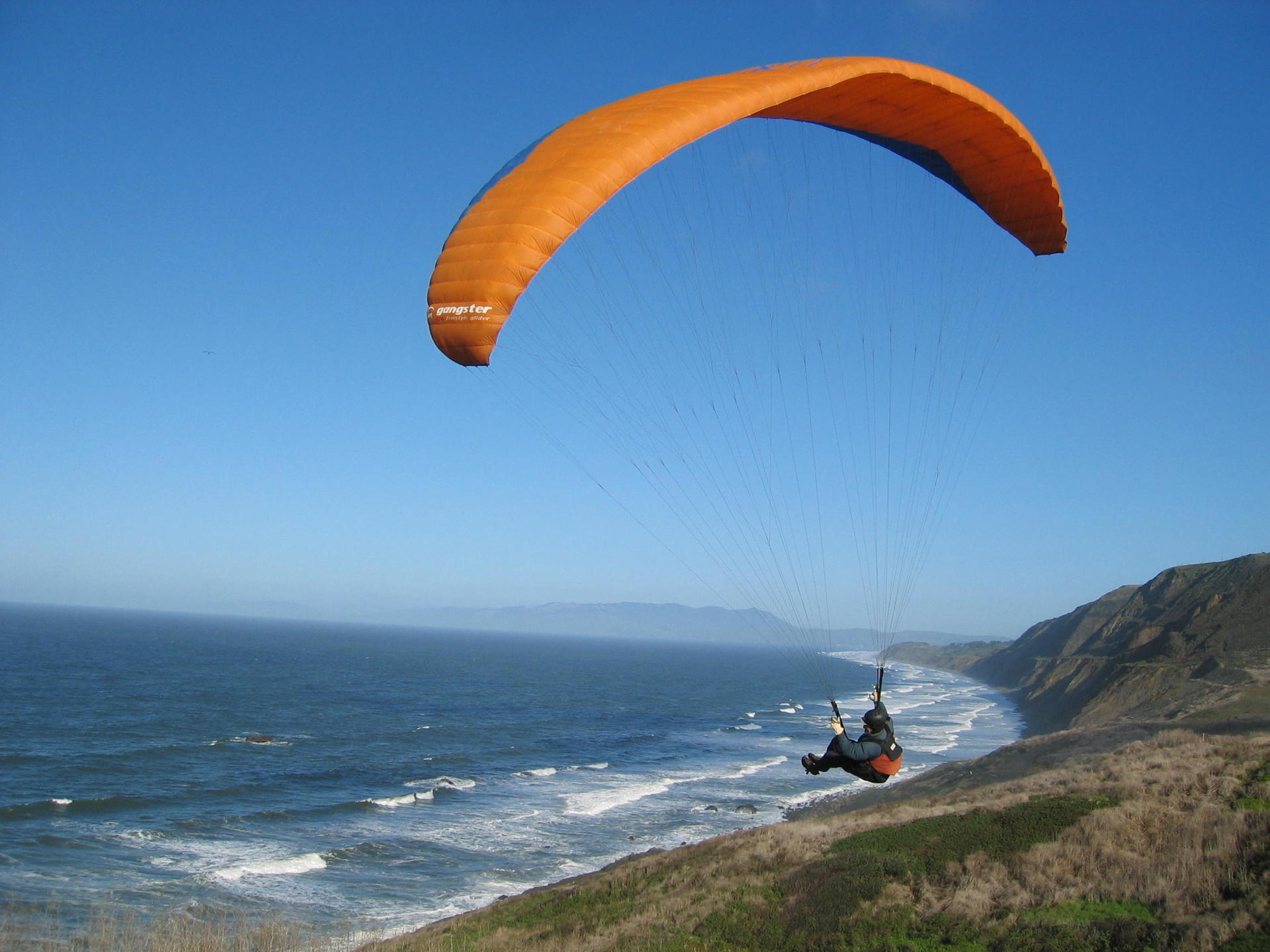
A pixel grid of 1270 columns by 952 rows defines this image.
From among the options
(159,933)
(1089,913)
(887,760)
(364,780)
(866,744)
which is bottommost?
(364,780)

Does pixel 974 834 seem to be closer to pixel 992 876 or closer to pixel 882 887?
pixel 992 876

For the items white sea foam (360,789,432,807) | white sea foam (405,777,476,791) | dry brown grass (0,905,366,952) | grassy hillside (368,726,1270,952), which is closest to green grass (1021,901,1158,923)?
grassy hillside (368,726,1270,952)

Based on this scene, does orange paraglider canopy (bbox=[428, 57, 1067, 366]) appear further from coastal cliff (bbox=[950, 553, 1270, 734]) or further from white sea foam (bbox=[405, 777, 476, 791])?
white sea foam (bbox=[405, 777, 476, 791])

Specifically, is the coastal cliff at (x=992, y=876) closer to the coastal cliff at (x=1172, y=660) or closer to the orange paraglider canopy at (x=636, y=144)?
the orange paraglider canopy at (x=636, y=144)

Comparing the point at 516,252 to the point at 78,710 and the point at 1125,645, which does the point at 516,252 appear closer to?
the point at 78,710

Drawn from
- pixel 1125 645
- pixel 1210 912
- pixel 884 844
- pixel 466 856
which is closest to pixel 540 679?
pixel 1125 645

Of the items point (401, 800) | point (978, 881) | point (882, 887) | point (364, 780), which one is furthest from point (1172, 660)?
point (882, 887)
